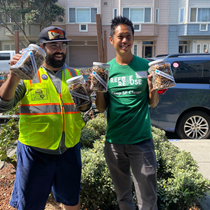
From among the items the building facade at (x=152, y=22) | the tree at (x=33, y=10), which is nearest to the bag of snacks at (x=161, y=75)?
the tree at (x=33, y=10)

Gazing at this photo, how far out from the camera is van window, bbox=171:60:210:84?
5.05 meters

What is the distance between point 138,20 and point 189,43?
21.1 ft

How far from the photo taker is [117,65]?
220cm

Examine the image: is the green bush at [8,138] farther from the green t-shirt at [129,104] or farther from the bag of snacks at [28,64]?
the bag of snacks at [28,64]

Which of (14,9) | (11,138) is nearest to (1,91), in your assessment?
(11,138)

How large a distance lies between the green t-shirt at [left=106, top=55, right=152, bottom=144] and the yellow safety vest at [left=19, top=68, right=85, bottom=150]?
0.41 m

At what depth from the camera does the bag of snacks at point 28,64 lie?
5.00 ft

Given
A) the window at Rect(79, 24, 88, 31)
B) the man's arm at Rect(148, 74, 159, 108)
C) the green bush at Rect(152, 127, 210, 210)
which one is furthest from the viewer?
the window at Rect(79, 24, 88, 31)

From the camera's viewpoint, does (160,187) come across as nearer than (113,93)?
No

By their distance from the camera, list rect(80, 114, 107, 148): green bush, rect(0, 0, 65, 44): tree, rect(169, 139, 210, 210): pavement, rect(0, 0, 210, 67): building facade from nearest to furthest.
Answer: rect(80, 114, 107, 148): green bush
rect(169, 139, 210, 210): pavement
rect(0, 0, 65, 44): tree
rect(0, 0, 210, 67): building facade

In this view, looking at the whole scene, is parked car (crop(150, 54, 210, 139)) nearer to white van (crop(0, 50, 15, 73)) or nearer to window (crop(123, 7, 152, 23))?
white van (crop(0, 50, 15, 73))

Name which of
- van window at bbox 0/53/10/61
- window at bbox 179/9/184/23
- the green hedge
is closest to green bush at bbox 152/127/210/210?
the green hedge

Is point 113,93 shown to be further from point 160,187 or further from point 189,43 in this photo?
point 189,43

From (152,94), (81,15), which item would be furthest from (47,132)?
(81,15)
